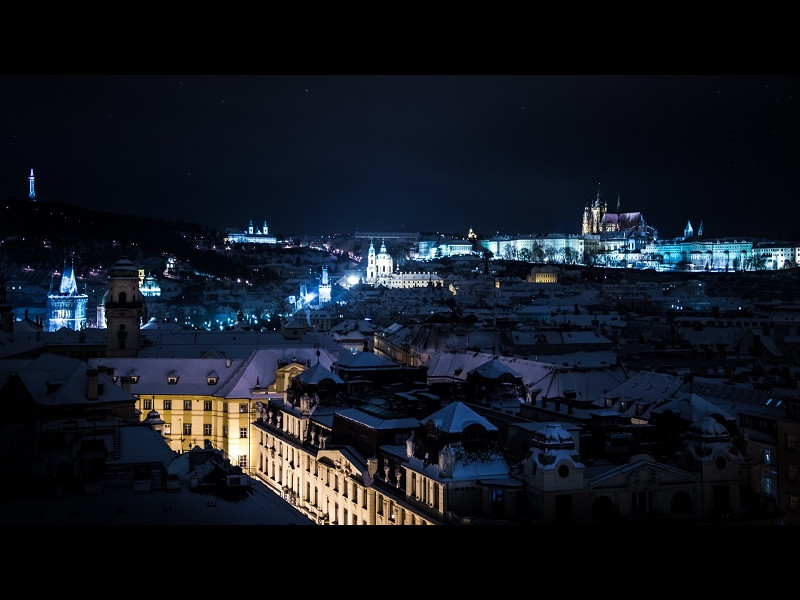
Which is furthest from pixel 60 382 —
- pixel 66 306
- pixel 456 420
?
pixel 66 306

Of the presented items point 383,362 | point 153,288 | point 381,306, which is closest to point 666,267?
point 381,306

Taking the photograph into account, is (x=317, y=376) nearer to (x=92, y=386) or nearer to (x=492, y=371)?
(x=492, y=371)

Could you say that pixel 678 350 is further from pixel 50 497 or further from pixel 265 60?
pixel 265 60

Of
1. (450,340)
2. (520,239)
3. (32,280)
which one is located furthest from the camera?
(520,239)

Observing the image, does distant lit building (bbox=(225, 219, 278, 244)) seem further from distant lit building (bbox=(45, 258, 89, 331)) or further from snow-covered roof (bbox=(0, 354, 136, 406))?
snow-covered roof (bbox=(0, 354, 136, 406))

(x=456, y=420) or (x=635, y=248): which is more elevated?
(x=635, y=248)

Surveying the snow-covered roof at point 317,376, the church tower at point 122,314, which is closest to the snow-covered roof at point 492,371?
the snow-covered roof at point 317,376
